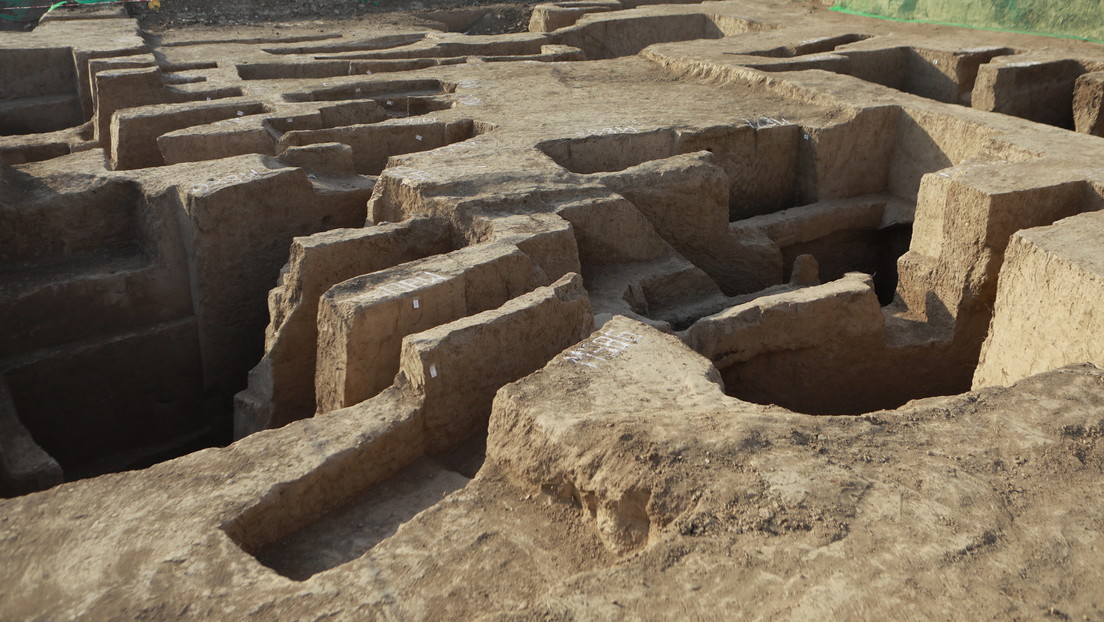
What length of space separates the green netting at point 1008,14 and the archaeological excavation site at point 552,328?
28 cm

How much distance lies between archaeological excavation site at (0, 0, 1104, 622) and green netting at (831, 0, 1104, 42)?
0.28 m

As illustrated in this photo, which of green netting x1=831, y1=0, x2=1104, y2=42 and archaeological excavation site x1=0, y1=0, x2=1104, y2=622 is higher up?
green netting x1=831, y1=0, x2=1104, y2=42

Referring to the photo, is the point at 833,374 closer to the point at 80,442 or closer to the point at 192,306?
the point at 192,306

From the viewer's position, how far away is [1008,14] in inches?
367

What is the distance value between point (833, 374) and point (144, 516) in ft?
12.2

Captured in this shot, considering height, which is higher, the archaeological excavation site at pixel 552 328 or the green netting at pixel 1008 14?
Answer: the green netting at pixel 1008 14

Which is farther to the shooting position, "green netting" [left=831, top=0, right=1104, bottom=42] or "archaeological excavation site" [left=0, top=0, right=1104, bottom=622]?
"green netting" [left=831, top=0, right=1104, bottom=42]

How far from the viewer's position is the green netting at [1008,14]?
8547mm

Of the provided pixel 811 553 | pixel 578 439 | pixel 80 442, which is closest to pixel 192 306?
pixel 80 442

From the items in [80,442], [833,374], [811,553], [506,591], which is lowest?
[80,442]

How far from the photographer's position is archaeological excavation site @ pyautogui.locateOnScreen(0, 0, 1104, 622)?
275 centimetres

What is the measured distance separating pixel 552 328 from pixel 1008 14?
24.4ft

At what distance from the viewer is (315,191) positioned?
20.1 feet

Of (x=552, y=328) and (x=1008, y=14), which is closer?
(x=552, y=328)
